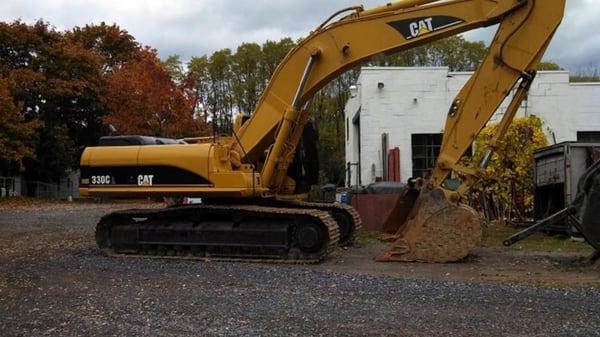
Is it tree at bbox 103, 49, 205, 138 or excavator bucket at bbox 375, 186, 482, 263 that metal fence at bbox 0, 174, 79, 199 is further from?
excavator bucket at bbox 375, 186, 482, 263

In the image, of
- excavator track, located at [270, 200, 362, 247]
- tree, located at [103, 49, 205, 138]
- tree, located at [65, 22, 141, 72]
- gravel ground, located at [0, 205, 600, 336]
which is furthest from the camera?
tree, located at [65, 22, 141, 72]

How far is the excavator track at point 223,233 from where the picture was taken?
36.9 ft

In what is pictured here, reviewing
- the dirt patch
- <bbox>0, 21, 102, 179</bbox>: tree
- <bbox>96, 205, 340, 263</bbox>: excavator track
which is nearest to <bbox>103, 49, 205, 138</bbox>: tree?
<bbox>0, 21, 102, 179</bbox>: tree

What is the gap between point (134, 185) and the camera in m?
12.1

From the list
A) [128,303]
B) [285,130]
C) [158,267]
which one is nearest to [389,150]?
[285,130]

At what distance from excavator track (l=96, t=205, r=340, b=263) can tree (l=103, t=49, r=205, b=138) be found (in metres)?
29.1

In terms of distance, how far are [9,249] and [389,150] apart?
1682 cm

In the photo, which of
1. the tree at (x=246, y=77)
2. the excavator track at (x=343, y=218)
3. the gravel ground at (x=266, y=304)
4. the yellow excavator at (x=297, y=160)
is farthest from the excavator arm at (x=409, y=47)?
the tree at (x=246, y=77)

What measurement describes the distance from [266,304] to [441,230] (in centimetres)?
438

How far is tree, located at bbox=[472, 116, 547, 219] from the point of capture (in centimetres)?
1920

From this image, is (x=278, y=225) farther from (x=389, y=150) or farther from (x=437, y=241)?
(x=389, y=150)

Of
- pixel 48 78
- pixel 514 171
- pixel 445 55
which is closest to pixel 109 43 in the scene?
pixel 48 78

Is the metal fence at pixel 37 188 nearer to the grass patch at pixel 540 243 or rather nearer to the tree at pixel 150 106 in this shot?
the tree at pixel 150 106

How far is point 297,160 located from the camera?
13.2 m
